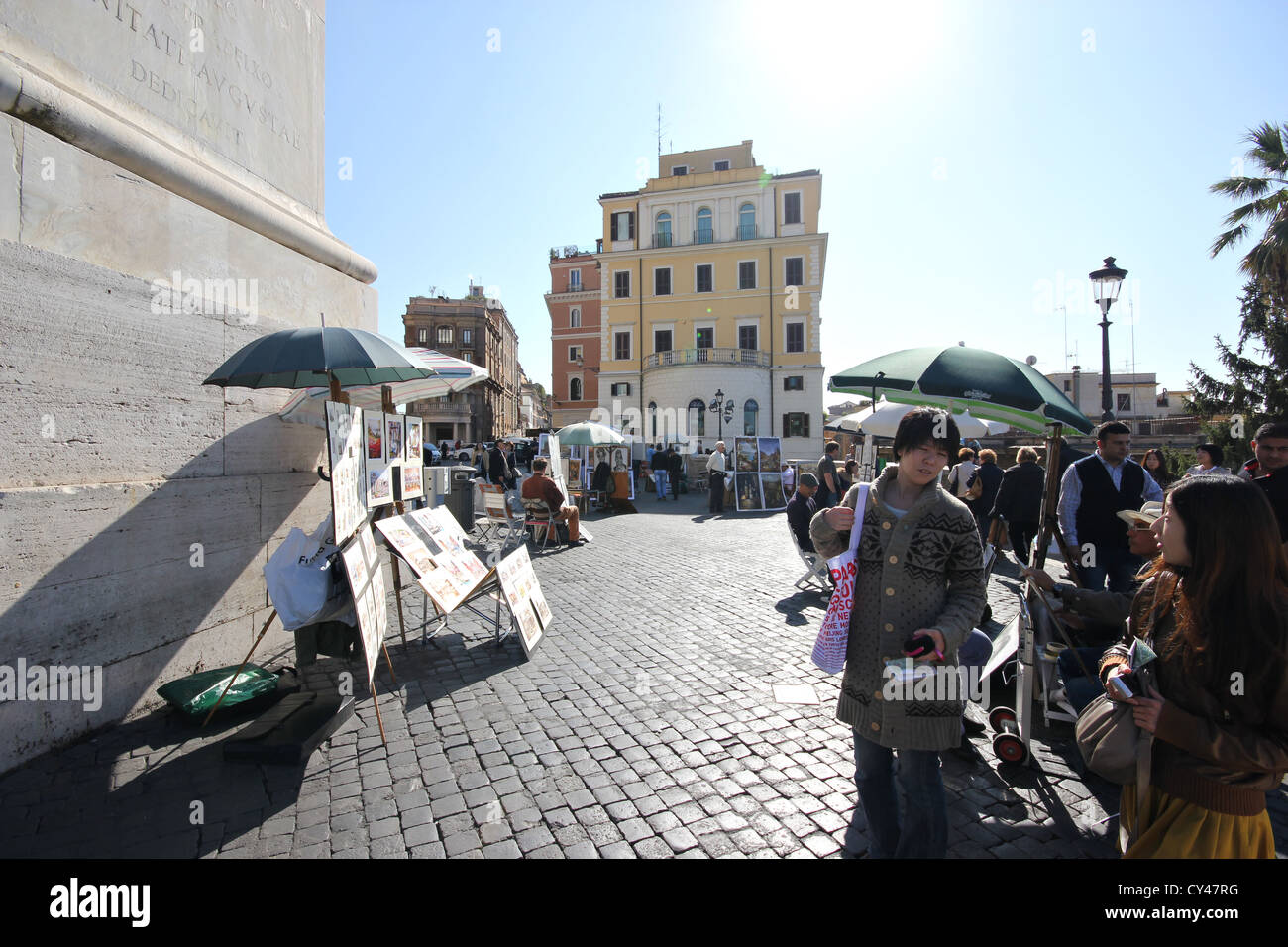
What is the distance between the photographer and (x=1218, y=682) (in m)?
1.64

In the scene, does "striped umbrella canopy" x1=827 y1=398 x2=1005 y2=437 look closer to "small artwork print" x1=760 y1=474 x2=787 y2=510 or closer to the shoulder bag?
"small artwork print" x1=760 y1=474 x2=787 y2=510

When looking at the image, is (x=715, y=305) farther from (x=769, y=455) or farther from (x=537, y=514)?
(x=537, y=514)

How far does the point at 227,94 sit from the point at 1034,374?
7.18m

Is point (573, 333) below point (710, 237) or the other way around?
below

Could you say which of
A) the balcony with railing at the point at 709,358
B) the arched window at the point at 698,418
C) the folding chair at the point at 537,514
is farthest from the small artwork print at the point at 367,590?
the balcony with railing at the point at 709,358

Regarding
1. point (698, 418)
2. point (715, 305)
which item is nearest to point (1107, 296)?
point (698, 418)

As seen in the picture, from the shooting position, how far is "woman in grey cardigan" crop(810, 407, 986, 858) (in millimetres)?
2178

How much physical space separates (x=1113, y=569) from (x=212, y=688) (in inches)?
269

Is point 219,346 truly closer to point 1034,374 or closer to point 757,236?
point 1034,374

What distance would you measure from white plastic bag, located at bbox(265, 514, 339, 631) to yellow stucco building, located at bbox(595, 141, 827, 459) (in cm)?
3044

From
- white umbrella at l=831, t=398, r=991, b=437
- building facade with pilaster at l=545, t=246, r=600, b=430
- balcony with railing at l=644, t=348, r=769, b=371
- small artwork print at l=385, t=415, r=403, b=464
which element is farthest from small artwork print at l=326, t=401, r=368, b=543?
building facade with pilaster at l=545, t=246, r=600, b=430

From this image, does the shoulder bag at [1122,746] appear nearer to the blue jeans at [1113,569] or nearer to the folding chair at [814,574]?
the blue jeans at [1113,569]

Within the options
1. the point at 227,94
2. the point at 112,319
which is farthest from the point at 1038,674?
the point at 227,94

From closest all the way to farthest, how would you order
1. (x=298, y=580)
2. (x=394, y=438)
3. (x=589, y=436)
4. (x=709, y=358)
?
(x=298, y=580) < (x=394, y=438) < (x=589, y=436) < (x=709, y=358)
